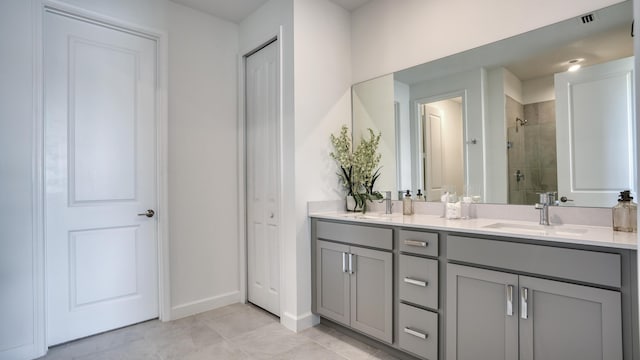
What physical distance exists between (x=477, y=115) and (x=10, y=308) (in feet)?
10.8

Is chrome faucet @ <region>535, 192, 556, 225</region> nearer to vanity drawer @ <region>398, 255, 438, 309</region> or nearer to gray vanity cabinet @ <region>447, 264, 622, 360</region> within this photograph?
gray vanity cabinet @ <region>447, 264, 622, 360</region>

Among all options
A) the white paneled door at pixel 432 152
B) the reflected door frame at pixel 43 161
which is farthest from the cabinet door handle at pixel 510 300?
the reflected door frame at pixel 43 161

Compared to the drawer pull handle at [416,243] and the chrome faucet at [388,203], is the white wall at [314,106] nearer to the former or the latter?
the chrome faucet at [388,203]

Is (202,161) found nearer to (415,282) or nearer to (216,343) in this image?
(216,343)

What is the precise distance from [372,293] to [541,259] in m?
1.03

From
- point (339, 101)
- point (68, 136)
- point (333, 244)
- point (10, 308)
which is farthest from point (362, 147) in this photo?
point (10, 308)

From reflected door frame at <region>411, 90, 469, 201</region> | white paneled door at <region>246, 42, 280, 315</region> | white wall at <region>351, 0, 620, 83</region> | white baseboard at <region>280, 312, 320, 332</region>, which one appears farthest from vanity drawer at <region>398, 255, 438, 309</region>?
white wall at <region>351, 0, 620, 83</region>

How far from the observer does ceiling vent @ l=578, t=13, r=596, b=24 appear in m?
1.78

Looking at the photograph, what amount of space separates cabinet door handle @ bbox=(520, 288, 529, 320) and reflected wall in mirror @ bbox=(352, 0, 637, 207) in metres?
0.70

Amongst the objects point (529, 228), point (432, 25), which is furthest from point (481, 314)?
point (432, 25)

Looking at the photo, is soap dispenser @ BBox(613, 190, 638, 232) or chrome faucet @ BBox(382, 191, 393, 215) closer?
soap dispenser @ BBox(613, 190, 638, 232)

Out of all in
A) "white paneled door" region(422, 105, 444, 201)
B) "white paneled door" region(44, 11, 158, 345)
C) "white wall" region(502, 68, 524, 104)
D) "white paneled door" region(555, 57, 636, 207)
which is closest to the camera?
"white paneled door" region(555, 57, 636, 207)

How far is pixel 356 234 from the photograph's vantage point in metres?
2.27

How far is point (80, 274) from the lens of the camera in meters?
2.39
